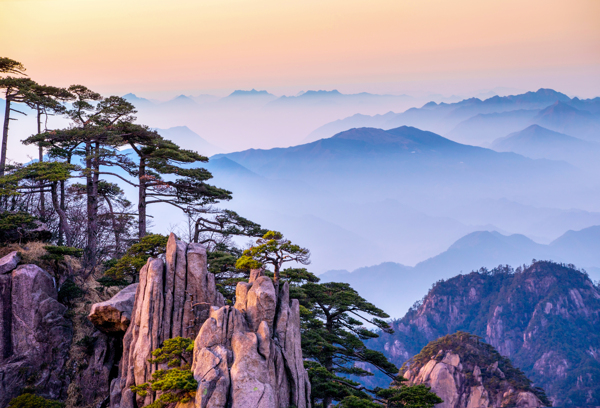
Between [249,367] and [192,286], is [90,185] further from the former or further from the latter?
[249,367]

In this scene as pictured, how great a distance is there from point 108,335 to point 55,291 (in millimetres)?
3930

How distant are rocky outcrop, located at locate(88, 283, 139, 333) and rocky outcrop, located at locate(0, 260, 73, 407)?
293cm

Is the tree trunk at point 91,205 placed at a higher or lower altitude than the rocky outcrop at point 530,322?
higher

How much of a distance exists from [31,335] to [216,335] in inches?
418

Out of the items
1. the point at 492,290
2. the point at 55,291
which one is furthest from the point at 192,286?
the point at 492,290

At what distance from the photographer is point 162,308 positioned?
20.2 m

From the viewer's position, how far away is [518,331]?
104562 millimetres

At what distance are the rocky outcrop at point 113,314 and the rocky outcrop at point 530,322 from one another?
7543 cm

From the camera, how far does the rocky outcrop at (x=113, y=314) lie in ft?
70.1

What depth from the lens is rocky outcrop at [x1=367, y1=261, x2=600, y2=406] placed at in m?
86.5

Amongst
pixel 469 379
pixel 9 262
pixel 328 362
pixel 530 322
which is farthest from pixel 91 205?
pixel 530 322

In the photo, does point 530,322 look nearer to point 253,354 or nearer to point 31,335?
point 253,354

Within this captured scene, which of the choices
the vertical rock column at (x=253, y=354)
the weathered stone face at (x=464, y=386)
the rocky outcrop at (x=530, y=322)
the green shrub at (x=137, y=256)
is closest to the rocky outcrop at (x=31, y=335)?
the green shrub at (x=137, y=256)

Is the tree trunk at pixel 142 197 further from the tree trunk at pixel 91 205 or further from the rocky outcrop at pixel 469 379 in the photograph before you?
the rocky outcrop at pixel 469 379
